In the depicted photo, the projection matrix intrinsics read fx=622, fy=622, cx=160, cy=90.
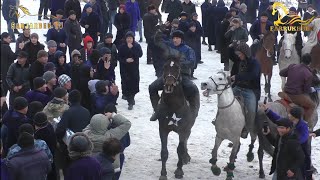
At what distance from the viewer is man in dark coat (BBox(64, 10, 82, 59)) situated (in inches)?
654

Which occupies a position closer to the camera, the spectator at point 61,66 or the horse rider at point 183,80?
the horse rider at point 183,80

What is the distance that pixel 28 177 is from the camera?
24.7 ft

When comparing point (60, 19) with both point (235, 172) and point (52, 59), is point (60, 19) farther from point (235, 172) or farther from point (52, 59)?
point (235, 172)

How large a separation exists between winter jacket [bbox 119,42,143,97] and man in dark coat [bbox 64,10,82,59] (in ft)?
9.15

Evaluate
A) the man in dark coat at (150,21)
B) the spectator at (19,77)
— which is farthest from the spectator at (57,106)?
the man in dark coat at (150,21)

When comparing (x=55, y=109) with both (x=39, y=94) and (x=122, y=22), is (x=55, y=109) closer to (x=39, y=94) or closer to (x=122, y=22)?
(x=39, y=94)

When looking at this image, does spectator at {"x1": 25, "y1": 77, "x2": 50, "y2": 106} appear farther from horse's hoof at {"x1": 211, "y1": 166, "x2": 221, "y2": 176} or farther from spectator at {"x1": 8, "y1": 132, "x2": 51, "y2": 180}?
horse's hoof at {"x1": 211, "y1": 166, "x2": 221, "y2": 176}

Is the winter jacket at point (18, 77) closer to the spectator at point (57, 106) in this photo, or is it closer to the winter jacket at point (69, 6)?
the spectator at point (57, 106)

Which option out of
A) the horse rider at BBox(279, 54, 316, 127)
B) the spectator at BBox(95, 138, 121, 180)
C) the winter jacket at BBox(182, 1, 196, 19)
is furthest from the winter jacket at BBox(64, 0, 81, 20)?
the spectator at BBox(95, 138, 121, 180)

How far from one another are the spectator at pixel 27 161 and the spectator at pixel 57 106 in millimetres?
1803

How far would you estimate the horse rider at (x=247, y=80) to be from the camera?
10.5 m

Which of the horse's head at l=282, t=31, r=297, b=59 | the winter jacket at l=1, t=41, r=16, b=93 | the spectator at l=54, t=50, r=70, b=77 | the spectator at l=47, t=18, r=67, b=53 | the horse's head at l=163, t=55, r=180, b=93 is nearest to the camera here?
the horse's head at l=163, t=55, r=180, b=93

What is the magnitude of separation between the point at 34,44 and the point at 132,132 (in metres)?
3.06

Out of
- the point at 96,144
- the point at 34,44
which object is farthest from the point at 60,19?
the point at 96,144
